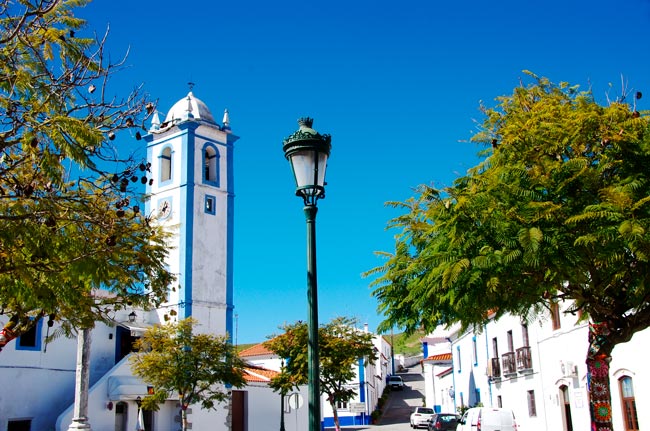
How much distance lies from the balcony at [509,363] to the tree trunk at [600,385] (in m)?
18.1

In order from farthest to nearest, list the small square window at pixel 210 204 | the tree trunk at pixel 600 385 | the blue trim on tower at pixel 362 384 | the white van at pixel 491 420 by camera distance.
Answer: the blue trim on tower at pixel 362 384, the small square window at pixel 210 204, the white van at pixel 491 420, the tree trunk at pixel 600 385

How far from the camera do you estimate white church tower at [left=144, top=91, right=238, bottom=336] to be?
40812mm

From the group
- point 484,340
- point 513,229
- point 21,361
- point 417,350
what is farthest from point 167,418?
point 417,350

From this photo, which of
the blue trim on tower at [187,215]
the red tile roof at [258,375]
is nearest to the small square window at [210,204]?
the blue trim on tower at [187,215]

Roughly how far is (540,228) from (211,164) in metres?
35.6

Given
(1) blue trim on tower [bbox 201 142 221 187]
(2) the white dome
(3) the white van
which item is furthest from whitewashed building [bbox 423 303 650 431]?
(2) the white dome

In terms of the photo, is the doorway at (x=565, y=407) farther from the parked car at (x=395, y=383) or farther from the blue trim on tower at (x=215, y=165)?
the parked car at (x=395, y=383)

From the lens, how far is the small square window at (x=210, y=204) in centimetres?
4275

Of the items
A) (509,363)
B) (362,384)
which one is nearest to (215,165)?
(362,384)

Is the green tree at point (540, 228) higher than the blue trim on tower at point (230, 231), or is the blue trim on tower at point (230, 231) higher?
the blue trim on tower at point (230, 231)

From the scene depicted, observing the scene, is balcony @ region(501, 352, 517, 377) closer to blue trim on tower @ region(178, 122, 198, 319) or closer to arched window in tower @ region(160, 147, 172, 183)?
blue trim on tower @ region(178, 122, 198, 319)

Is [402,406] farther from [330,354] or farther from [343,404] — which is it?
[330,354]

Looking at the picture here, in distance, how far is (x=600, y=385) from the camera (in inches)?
498

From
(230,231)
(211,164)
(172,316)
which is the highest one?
(211,164)
